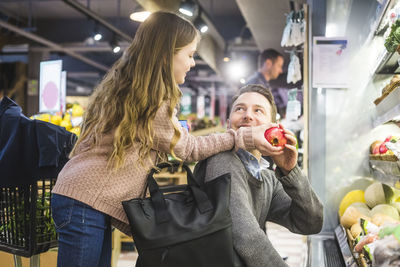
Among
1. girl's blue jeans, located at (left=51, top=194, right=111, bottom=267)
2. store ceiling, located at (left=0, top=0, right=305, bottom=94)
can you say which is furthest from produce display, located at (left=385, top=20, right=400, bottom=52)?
store ceiling, located at (left=0, top=0, right=305, bottom=94)

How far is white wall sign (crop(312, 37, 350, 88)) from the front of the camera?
3406mm

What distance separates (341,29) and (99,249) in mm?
3311

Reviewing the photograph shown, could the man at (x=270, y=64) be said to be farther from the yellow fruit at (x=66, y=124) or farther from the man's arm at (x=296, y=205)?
the man's arm at (x=296, y=205)

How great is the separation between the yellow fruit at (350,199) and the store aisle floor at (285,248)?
467 mm

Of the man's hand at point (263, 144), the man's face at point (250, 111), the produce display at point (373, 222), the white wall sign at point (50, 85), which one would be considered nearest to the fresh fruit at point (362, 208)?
the produce display at point (373, 222)

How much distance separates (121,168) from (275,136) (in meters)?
0.55

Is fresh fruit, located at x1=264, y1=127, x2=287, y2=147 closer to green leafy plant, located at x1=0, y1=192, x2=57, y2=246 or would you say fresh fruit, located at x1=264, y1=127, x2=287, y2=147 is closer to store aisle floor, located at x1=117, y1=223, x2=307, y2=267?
green leafy plant, located at x1=0, y1=192, x2=57, y2=246

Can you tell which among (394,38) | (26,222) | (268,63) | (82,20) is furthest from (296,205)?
(82,20)

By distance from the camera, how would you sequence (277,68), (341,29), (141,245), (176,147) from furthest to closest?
(277,68), (341,29), (176,147), (141,245)

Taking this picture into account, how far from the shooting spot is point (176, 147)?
1510mm

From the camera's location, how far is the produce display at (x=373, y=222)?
1238 mm

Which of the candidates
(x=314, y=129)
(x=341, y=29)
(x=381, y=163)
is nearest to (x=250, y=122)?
(x=381, y=163)

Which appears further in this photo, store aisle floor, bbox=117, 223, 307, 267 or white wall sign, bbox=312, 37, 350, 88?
store aisle floor, bbox=117, 223, 307, 267

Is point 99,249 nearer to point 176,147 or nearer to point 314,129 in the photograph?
point 176,147
